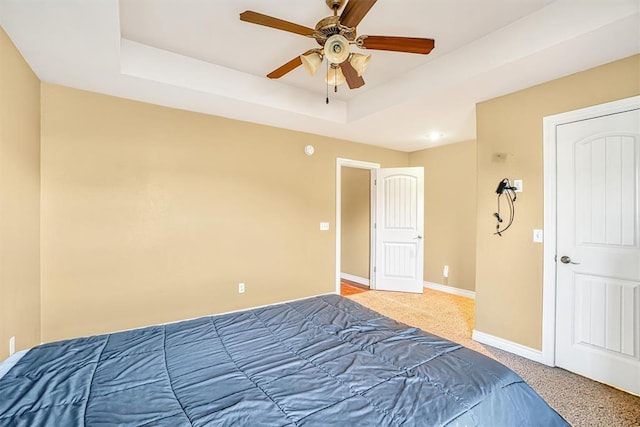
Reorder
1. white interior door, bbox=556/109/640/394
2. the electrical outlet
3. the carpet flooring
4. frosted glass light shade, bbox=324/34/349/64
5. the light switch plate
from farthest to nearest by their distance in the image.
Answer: the electrical outlet
the light switch plate
white interior door, bbox=556/109/640/394
the carpet flooring
frosted glass light shade, bbox=324/34/349/64

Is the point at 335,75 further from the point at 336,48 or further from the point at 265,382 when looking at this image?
the point at 265,382

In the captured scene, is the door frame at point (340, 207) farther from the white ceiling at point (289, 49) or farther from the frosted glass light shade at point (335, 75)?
the frosted glass light shade at point (335, 75)

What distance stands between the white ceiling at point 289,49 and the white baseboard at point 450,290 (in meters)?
2.60

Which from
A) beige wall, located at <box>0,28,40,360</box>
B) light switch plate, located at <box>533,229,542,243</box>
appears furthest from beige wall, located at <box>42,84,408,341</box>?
light switch plate, located at <box>533,229,542,243</box>

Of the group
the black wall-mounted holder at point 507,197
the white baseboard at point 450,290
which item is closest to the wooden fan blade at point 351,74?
the black wall-mounted holder at point 507,197

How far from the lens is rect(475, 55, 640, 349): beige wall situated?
2410mm

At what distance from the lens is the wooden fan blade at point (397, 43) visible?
1.78 m

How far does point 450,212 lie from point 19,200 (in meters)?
5.04

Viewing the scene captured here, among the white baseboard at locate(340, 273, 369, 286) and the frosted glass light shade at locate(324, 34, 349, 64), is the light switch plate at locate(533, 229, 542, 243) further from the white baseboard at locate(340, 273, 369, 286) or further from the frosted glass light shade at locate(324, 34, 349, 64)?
the white baseboard at locate(340, 273, 369, 286)

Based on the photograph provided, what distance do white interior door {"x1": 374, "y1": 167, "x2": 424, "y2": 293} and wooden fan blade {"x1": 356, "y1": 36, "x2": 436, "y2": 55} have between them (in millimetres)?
2979

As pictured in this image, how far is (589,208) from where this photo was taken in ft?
7.47

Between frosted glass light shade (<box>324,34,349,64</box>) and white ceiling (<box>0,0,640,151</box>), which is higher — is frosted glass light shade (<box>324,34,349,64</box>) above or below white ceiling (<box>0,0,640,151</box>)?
below

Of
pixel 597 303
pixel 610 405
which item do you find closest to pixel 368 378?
pixel 610 405

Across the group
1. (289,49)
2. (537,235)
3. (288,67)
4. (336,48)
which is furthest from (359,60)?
(537,235)
